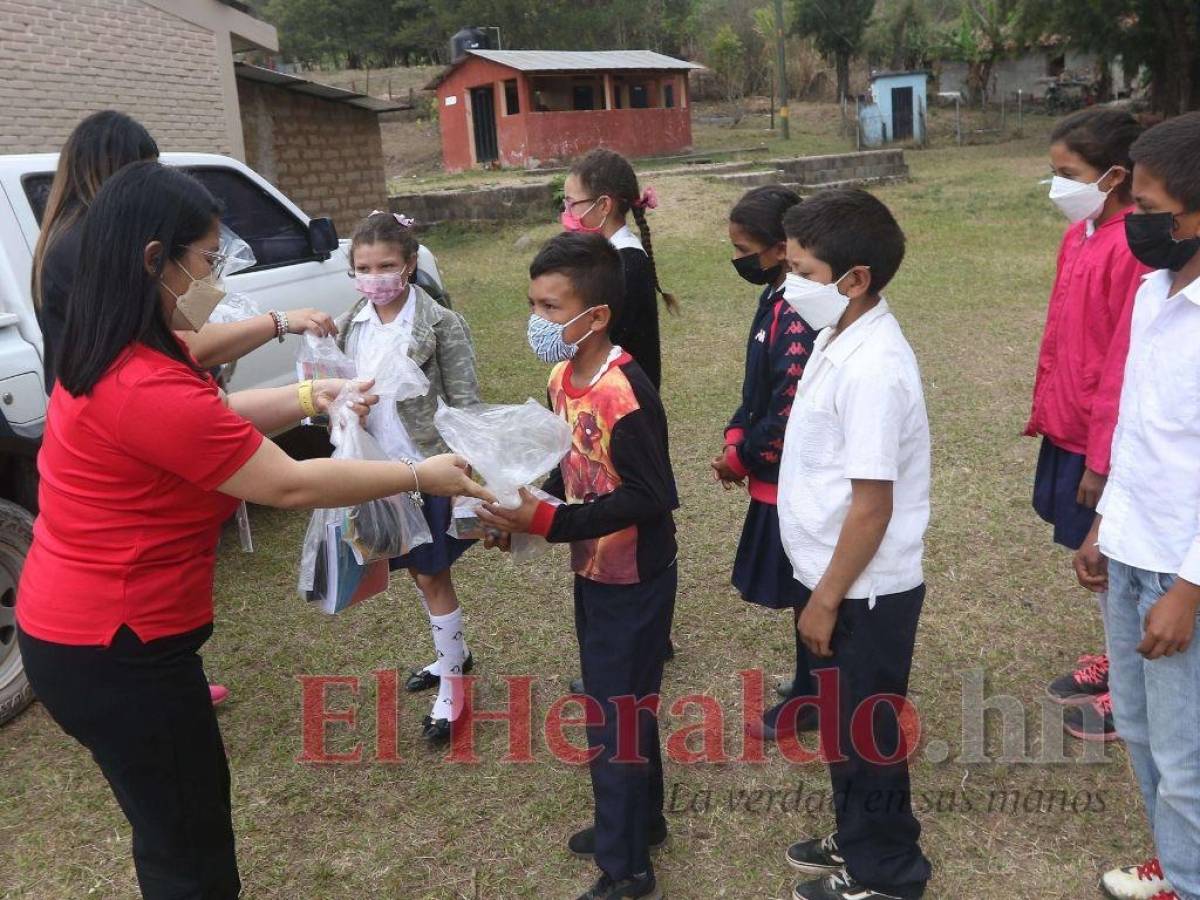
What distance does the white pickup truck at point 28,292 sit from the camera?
3393mm

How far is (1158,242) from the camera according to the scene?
1901 mm

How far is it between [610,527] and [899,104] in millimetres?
29036

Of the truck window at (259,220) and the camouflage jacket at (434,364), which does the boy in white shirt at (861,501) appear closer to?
the camouflage jacket at (434,364)

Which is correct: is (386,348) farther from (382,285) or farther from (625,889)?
(625,889)

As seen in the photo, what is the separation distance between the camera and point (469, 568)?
4.48 metres

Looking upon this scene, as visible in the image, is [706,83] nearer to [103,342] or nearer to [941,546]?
[941,546]

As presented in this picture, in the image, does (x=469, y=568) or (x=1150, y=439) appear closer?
(x=1150, y=439)

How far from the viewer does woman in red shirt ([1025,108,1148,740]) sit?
8.30ft

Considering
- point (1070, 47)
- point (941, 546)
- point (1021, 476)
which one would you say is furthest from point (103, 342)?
point (1070, 47)

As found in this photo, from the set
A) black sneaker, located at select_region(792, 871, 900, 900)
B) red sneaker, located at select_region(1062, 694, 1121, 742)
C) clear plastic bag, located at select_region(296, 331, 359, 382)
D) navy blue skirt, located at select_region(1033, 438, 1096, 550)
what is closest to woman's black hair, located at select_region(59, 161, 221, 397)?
clear plastic bag, located at select_region(296, 331, 359, 382)

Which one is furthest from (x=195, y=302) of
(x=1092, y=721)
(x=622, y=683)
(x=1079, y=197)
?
(x=1092, y=721)

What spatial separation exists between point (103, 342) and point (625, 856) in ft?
5.17

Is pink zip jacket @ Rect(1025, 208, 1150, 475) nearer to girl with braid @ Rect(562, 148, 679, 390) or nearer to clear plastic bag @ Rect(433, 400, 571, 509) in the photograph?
girl with braid @ Rect(562, 148, 679, 390)

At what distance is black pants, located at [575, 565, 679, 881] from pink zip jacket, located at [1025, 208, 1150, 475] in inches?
45.1
